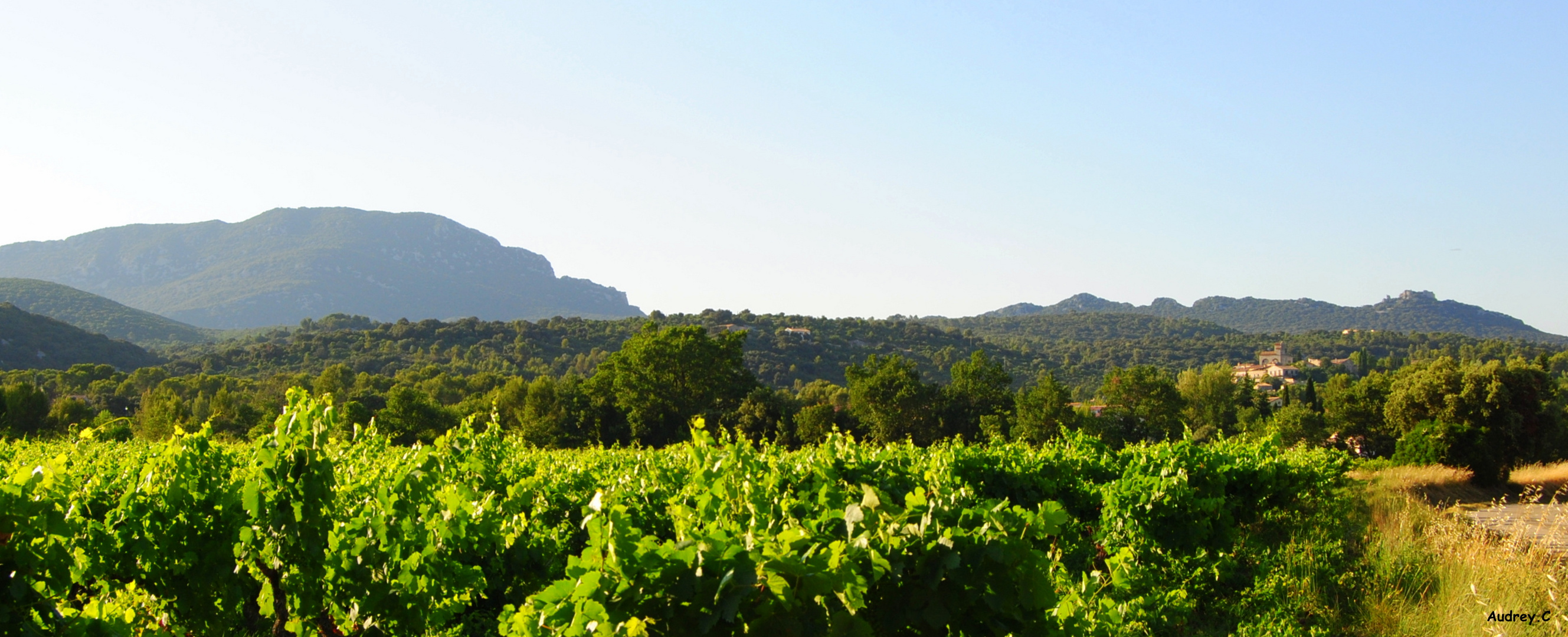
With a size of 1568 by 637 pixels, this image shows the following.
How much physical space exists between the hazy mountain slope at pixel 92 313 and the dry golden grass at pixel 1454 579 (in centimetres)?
11758

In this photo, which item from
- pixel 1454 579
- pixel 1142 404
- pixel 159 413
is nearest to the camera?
pixel 1454 579

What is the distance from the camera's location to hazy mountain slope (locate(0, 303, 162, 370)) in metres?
55.8

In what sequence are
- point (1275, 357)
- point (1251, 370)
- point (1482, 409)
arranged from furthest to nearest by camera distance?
point (1275, 357) < point (1251, 370) < point (1482, 409)

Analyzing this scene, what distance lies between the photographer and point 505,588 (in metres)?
4.08

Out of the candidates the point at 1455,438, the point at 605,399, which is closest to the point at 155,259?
the point at 605,399

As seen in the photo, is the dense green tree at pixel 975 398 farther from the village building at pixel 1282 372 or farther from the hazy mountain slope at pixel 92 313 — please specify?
the hazy mountain slope at pixel 92 313

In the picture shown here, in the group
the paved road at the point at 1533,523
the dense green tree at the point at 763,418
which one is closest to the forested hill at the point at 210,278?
the dense green tree at the point at 763,418

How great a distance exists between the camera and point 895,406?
37.9m

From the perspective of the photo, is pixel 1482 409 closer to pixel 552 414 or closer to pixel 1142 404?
pixel 1142 404

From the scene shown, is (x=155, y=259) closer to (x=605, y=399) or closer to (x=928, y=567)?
(x=605, y=399)

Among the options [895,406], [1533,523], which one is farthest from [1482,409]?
[895,406]

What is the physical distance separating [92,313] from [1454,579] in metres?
129

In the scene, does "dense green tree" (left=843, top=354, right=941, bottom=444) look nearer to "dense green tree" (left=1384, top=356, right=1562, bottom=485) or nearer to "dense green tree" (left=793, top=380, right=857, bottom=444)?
"dense green tree" (left=793, top=380, right=857, bottom=444)

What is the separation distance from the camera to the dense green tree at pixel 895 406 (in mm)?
37375
